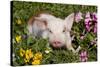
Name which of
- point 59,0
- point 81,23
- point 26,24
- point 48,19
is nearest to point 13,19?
point 26,24

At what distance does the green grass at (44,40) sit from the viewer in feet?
6.94

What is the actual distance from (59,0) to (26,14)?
1.26 ft

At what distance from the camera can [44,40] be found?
2.22 m

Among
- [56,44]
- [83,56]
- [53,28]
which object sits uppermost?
[53,28]

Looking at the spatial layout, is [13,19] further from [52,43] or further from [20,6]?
[52,43]

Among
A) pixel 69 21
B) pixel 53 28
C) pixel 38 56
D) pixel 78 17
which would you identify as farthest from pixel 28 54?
pixel 78 17

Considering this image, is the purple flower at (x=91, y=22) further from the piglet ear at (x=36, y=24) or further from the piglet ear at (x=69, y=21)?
the piglet ear at (x=36, y=24)

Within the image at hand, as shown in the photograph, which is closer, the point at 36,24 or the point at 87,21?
the point at 36,24

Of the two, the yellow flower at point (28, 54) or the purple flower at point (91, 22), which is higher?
the purple flower at point (91, 22)

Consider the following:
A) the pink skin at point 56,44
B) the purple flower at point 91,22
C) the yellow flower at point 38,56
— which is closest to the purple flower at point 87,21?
the purple flower at point 91,22

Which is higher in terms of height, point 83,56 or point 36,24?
point 36,24

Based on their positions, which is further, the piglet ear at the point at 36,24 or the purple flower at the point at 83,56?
the purple flower at the point at 83,56

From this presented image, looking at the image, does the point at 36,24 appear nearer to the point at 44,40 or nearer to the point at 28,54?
the point at 44,40

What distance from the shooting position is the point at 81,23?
7.80 feet
